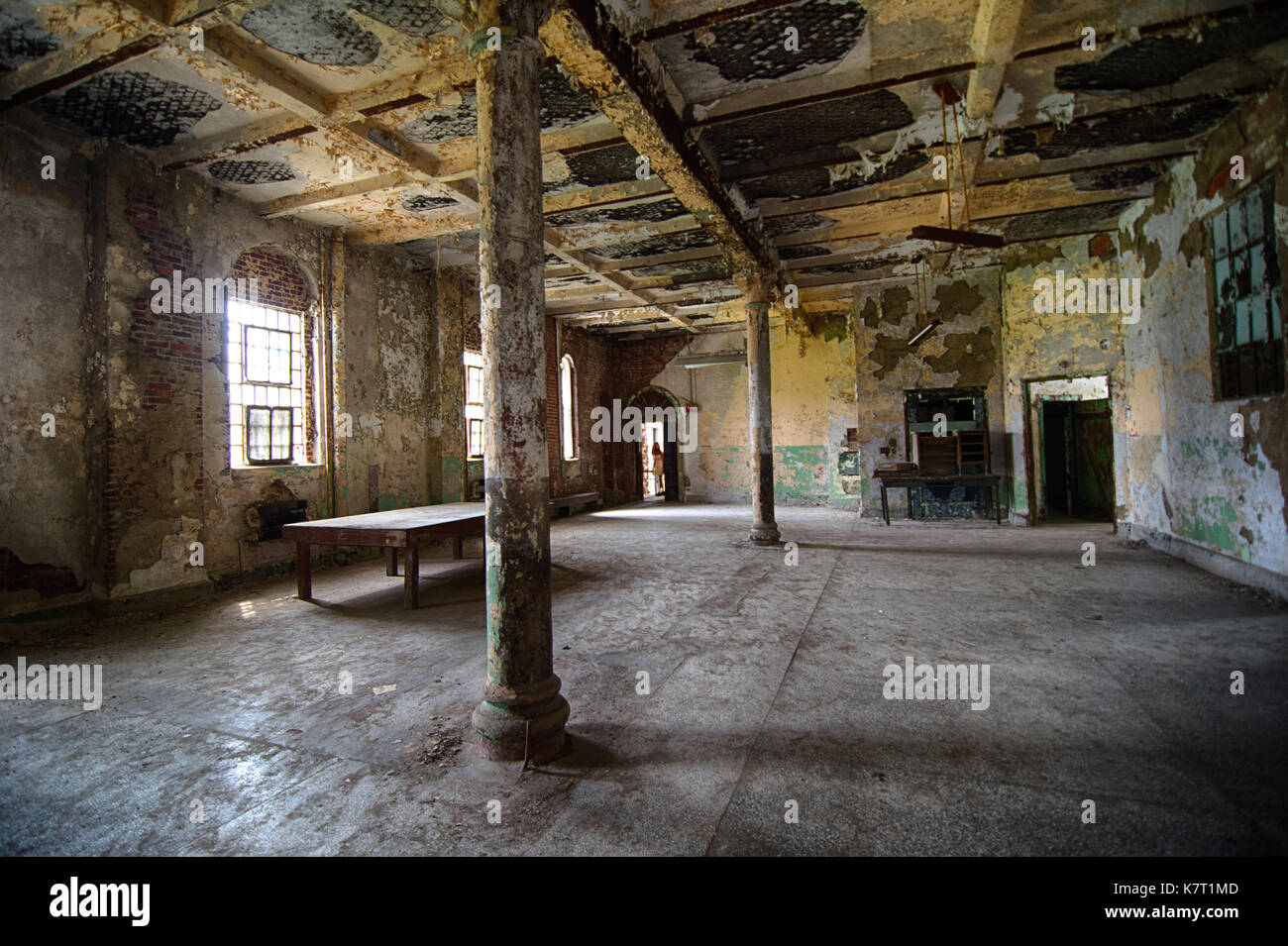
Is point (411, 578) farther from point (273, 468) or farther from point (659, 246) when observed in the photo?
point (659, 246)

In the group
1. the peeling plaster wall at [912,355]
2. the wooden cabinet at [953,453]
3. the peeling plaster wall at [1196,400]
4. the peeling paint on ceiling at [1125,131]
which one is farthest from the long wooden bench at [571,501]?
the peeling plaster wall at [1196,400]

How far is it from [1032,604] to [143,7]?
7.28 m

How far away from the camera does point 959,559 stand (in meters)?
6.60

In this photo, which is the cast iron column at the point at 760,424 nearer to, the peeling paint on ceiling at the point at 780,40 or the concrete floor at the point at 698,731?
the concrete floor at the point at 698,731

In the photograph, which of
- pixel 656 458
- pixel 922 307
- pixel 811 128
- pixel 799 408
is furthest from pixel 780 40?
pixel 656 458

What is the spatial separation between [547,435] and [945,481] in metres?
7.11

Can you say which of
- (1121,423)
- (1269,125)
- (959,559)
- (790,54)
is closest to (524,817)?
(790,54)

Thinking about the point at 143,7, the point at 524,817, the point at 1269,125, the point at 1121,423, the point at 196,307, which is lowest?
the point at 524,817

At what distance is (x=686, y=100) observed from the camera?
4.88 meters

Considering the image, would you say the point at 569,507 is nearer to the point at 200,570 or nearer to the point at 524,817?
the point at 200,570

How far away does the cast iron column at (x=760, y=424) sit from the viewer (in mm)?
8133

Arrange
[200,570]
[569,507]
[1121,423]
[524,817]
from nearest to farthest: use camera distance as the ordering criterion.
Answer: [524,817]
[200,570]
[1121,423]
[569,507]

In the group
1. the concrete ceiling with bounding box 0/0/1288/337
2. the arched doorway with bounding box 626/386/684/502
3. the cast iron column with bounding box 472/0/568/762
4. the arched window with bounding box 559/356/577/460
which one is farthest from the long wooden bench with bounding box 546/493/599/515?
the cast iron column with bounding box 472/0/568/762

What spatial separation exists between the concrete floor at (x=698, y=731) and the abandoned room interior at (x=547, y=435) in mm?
24
